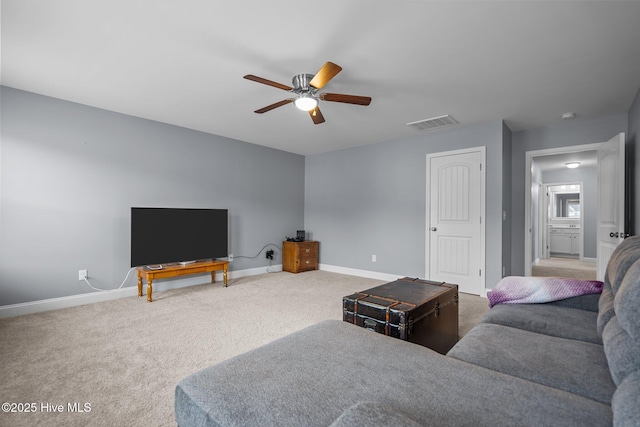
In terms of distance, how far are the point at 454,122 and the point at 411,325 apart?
10.6 feet

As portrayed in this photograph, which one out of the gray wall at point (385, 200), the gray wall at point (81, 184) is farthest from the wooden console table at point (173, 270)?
the gray wall at point (385, 200)

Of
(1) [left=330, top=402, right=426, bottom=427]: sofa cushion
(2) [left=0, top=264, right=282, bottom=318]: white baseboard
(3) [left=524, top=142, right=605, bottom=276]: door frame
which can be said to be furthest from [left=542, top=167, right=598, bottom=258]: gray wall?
(1) [left=330, top=402, right=426, bottom=427]: sofa cushion

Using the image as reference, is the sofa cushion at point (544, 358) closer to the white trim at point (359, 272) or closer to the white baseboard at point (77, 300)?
the white trim at point (359, 272)

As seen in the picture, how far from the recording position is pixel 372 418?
0.65 meters

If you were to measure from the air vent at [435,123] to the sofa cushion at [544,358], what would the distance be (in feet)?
10.1

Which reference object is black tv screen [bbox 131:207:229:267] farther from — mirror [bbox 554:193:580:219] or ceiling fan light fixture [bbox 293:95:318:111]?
mirror [bbox 554:193:580:219]

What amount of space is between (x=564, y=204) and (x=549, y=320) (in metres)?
9.67

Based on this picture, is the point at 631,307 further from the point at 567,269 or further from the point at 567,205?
the point at 567,205

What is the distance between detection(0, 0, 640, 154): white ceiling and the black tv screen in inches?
54.1

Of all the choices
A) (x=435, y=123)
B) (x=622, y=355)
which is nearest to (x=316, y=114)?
(x=435, y=123)

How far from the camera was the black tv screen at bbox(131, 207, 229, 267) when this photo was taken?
3844 millimetres

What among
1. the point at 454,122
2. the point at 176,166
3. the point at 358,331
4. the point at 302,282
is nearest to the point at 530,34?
the point at 454,122

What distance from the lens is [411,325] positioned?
1960 mm

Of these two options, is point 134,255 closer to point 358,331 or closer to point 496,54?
point 358,331
